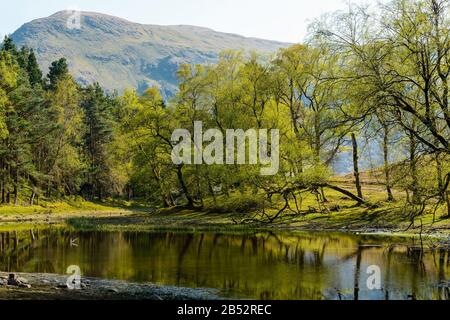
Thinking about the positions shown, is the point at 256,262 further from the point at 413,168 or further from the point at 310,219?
the point at 310,219

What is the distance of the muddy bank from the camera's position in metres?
18.7

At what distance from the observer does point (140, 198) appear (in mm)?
115750

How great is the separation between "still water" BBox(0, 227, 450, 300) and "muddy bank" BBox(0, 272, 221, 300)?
1.19 m

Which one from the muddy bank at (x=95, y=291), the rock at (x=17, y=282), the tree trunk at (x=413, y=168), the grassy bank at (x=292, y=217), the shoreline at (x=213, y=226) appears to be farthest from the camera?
the grassy bank at (x=292, y=217)

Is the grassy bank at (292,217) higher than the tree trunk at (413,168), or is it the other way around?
the tree trunk at (413,168)

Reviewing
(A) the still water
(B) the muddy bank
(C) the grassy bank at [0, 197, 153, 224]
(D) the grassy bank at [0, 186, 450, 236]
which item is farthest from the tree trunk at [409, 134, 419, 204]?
(C) the grassy bank at [0, 197, 153, 224]

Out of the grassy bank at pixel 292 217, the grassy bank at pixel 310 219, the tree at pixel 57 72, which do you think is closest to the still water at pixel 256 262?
the grassy bank at pixel 310 219

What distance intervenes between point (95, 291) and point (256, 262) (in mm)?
10582

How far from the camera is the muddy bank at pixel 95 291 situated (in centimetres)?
1870

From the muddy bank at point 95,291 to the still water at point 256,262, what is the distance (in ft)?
3.91

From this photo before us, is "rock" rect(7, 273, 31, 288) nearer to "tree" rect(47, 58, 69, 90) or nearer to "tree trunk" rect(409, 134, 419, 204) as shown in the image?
"tree trunk" rect(409, 134, 419, 204)

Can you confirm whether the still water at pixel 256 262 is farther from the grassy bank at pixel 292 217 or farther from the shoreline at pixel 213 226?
the grassy bank at pixel 292 217

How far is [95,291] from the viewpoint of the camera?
1989cm
